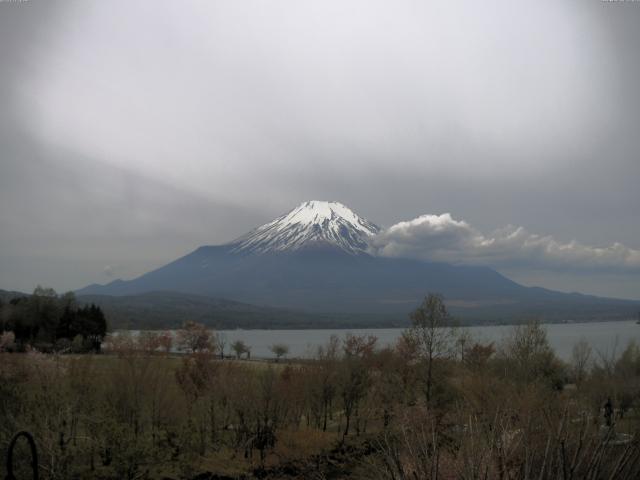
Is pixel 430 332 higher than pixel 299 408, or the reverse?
pixel 430 332

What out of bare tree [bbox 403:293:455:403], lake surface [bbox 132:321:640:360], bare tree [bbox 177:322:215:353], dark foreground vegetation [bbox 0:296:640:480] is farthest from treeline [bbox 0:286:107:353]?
bare tree [bbox 403:293:455:403]

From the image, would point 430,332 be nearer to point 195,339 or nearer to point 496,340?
point 195,339

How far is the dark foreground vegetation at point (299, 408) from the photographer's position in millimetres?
Answer: 14416

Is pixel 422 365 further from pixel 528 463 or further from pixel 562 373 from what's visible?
pixel 528 463

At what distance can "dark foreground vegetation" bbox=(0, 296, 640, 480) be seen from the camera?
14.4 metres

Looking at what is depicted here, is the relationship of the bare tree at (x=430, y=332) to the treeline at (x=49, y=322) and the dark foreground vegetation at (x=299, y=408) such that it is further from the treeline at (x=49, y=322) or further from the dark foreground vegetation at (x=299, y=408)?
the treeline at (x=49, y=322)

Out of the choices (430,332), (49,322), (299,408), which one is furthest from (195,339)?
(430,332)

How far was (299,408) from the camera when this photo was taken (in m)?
31.0

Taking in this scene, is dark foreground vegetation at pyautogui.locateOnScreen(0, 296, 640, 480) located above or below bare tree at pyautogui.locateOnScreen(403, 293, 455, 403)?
below

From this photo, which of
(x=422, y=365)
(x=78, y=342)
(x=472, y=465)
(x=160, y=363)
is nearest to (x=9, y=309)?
(x=78, y=342)

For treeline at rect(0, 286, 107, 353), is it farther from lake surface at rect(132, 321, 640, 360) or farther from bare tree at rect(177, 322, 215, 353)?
lake surface at rect(132, 321, 640, 360)

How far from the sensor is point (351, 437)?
1287 inches

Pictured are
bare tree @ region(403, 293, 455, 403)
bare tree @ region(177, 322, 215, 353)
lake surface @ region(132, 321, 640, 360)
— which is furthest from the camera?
lake surface @ region(132, 321, 640, 360)

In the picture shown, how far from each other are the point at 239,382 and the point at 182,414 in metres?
2.95
